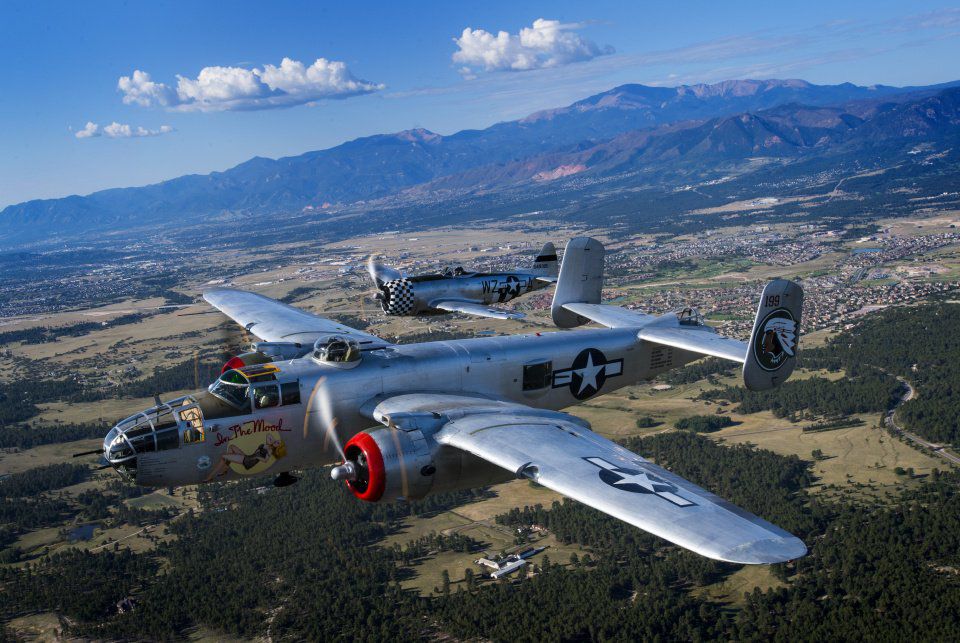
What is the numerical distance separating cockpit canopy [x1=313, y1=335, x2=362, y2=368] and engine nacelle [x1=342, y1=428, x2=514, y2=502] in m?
4.35

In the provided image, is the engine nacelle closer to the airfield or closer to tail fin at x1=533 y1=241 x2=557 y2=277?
the airfield

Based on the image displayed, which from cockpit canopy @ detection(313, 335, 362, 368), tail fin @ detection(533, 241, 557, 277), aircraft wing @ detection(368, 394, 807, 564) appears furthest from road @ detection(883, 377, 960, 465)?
cockpit canopy @ detection(313, 335, 362, 368)

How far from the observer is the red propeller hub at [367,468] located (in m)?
20.0

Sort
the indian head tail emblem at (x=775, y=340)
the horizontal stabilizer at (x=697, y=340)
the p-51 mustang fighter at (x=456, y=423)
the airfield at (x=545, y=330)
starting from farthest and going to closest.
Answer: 1. the airfield at (x=545, y=330)
2. the horizontal stabilizer at (x=697, y=340)
3. the indian head tail emblem at (x=775, y=340)
4. the p-51 mustang fighter at (x=456, y=423)

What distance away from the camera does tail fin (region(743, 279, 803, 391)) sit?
28.0m

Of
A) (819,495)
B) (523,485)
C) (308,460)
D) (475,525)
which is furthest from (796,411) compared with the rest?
(308,460)

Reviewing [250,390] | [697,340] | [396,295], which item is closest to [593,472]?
[250,390]

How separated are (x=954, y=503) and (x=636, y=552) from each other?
30646mm

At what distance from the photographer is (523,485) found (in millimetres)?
76188

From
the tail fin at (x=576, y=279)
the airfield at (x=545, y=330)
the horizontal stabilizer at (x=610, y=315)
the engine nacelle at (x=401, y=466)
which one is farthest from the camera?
the airfield at (x=545, y=330)

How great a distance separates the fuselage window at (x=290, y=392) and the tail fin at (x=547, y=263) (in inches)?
1486

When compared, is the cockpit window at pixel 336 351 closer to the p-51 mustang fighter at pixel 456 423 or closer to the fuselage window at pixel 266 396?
the p-51 mustang fighter at pixel 456 423

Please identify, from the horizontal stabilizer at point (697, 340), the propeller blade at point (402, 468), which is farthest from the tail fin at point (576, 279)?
the propeller blade at point (402, 468)

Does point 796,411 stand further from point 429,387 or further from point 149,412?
point 149,412
